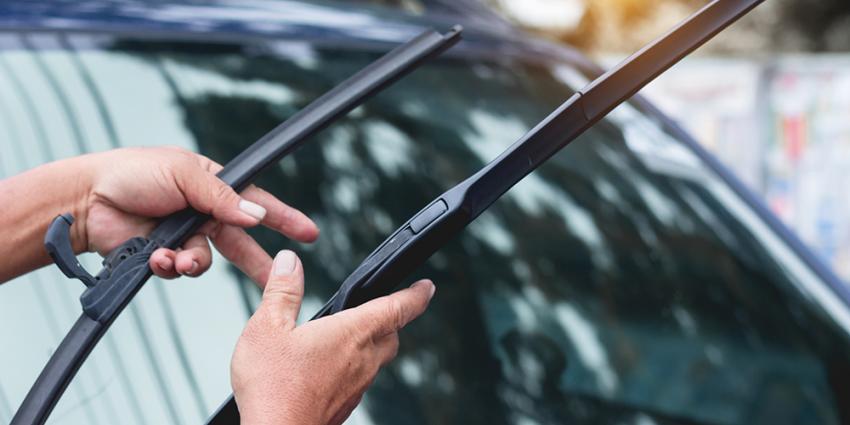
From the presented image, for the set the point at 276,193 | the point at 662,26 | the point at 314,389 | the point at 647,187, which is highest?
the point at 662,26

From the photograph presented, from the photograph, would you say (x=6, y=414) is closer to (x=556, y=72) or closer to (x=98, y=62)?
(x=98, y=62)

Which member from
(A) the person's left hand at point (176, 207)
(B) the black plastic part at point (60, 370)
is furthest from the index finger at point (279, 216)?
(B) the black plastic part at point (60, 370)

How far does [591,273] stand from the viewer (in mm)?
2020

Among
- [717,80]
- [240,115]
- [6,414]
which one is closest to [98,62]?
[240,115]

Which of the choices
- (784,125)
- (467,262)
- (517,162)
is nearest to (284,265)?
(517,162)

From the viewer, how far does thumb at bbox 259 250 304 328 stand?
42.4 inches

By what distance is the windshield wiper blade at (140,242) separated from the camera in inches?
43.3

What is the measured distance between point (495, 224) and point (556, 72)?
43cm

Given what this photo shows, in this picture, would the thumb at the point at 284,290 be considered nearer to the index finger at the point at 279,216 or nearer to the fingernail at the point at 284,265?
the fingernail at the point at 284,265

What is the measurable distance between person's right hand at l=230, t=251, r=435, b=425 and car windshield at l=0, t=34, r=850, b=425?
1.14ft

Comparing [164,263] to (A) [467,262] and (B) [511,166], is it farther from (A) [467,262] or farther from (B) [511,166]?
(A) [467,262]

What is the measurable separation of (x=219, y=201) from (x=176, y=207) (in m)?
0.07

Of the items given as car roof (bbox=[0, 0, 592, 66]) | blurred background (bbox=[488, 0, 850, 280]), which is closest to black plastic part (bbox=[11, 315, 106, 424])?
car roof (bbox=[0, 0, 592, 66])

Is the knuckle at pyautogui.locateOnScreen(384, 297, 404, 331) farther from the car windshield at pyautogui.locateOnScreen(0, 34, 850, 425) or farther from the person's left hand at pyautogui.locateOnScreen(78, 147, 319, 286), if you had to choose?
the car windshield at pyautogui.locateOnScreen(0, 34, 850, 425)
